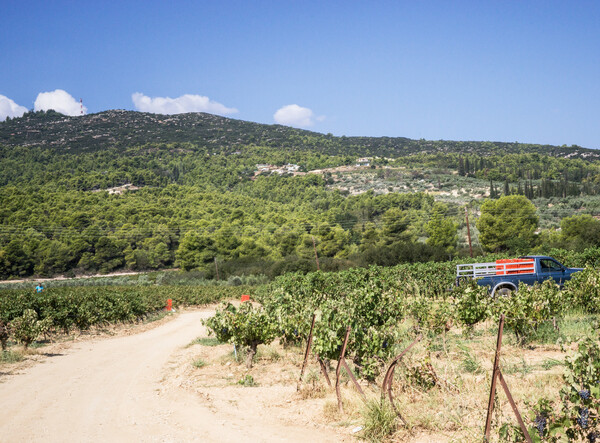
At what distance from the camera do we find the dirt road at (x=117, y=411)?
718 centimetres

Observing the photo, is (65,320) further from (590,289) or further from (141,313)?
(590,289)

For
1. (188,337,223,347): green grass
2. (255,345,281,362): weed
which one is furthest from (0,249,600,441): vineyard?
(188,337,223,347): green grass

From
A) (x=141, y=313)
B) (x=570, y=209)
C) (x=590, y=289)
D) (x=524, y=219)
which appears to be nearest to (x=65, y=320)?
(x=141, y=313)

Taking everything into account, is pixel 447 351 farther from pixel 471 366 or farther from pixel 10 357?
pixel 10 357

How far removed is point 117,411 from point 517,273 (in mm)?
15361

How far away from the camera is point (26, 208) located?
96438mm

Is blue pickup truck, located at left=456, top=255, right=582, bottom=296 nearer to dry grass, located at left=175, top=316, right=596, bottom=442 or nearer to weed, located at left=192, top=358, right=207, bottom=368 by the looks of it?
dry grass, located at left=175, top=316, right=596, bottom=442

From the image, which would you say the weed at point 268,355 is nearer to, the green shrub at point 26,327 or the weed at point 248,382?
the weed at point 248,382

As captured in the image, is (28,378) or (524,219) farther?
(524,219)

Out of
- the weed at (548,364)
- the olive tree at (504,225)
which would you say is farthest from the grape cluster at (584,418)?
the olive tree at (504,225)

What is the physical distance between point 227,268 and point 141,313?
38062mm

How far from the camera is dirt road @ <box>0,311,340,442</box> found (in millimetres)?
7176

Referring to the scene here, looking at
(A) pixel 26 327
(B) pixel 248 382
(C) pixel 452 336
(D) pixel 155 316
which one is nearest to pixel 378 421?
(B) pixel 248 382

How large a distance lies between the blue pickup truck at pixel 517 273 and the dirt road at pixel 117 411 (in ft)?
40.2
